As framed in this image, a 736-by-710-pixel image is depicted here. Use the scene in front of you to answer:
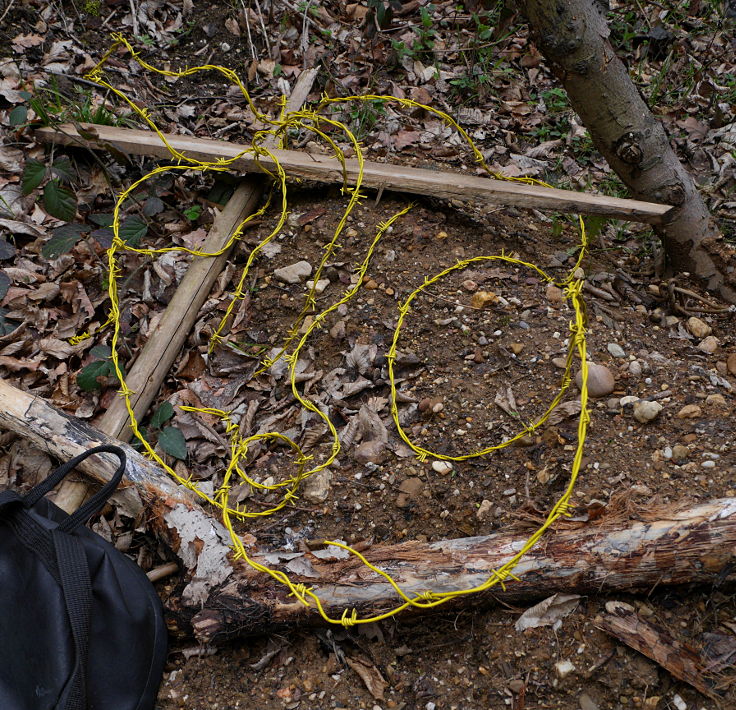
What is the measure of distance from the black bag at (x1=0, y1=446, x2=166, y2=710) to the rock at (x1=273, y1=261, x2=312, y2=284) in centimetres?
130

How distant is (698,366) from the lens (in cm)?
252

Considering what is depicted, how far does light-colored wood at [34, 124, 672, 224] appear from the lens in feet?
9.48

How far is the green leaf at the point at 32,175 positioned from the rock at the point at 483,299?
2256 mm

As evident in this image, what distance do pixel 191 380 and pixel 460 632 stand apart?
1.60 m

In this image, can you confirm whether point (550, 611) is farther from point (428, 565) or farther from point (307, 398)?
point (307, 398)

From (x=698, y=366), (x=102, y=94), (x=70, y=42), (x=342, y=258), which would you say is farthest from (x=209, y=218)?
(x=698, y=366)

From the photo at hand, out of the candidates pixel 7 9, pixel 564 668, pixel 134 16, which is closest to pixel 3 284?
pixel 7 9

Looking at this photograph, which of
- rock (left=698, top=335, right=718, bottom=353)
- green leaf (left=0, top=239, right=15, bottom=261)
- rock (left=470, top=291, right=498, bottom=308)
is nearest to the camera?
rock (left=698, top=335, right=718, bottom=353)

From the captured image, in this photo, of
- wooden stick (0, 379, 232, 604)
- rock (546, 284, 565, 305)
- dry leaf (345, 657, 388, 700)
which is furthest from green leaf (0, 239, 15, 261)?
rock (546, 284, 565, 305)

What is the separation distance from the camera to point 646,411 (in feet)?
7.52

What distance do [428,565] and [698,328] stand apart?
5.57ft

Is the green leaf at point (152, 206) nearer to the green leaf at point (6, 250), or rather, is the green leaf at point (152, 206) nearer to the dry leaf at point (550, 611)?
the green leaf at point (6, 250)

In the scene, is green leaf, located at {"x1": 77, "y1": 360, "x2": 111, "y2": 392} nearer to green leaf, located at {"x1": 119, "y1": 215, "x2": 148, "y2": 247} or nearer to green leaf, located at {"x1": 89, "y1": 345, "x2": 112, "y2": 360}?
green leaf, located at {"x1": 89, "y1": 345, "x2": 112, "y2": 360}

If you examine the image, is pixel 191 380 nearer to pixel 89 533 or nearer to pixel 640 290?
pixel 89 533
